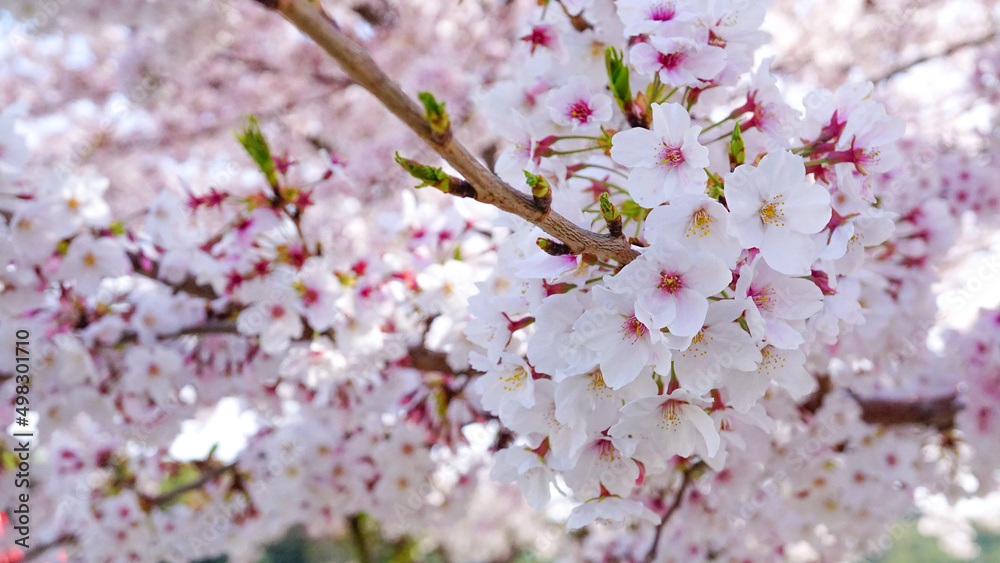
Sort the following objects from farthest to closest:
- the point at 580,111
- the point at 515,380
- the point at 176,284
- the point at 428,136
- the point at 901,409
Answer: the point at 901,409
the point at 176,284
the point at 580,111
the point at 515,380
the point at 428,136

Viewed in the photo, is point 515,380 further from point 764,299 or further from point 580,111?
point 580,111

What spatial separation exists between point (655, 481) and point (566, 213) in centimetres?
108

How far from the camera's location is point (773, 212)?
859mm

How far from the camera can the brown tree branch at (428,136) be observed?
62 cm

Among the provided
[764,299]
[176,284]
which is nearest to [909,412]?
[764,299]

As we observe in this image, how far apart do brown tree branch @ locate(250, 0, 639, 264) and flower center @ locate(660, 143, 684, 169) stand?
154 mm

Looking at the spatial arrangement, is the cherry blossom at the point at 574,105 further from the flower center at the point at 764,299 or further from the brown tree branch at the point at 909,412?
the brown tree branch at the point at 909,412

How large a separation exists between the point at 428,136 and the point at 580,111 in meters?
0.57

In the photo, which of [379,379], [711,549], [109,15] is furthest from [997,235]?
[109,15]

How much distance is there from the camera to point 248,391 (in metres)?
2.52

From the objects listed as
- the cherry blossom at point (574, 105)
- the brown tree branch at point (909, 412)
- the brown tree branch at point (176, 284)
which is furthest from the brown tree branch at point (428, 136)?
the brown tree branch at point (909, 412)

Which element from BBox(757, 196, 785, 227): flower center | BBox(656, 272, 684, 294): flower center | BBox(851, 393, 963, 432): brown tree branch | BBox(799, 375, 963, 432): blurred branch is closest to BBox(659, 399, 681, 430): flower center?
BBox(656, 272, 684, 294): flower center

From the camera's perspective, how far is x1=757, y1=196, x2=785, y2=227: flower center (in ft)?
2.82

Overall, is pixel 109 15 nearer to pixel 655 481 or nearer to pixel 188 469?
pixel 188 469
